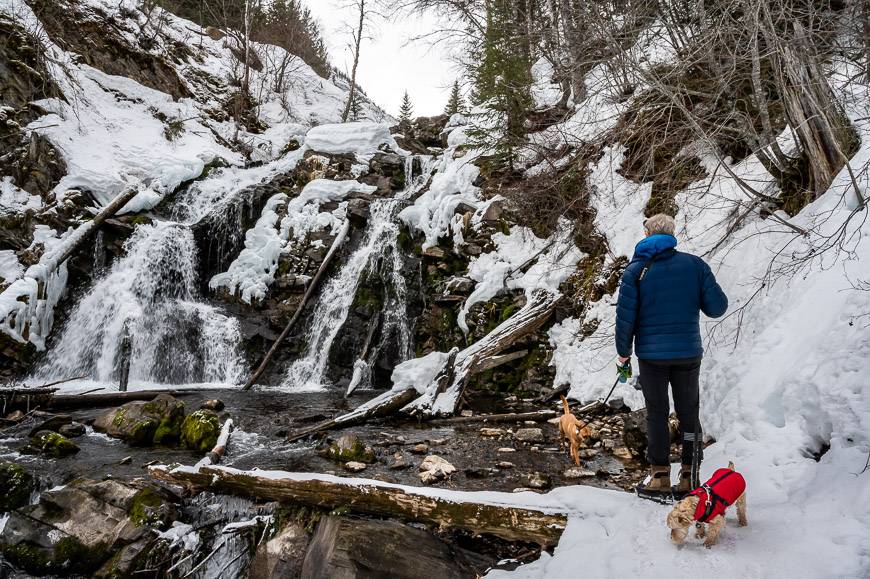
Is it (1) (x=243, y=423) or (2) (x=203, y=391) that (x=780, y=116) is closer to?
(1) (x=243, y=423)

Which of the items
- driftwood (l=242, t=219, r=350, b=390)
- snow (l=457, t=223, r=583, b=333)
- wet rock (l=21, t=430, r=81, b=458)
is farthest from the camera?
driftwood (l=242, t=219, r=350, b=390)

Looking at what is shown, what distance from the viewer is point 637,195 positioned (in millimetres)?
7922

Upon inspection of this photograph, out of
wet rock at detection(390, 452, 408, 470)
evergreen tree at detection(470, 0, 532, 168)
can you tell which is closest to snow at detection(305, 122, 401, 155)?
evergreen tree at detection(470, 0, 532, 168)

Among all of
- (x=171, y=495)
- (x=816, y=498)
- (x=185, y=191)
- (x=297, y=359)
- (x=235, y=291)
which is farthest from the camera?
(x=185, y=191)

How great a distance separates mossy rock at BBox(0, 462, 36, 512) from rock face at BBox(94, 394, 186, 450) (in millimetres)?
1475

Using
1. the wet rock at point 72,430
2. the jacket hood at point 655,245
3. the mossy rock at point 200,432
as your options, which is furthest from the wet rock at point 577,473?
the wet rock at point 72,430

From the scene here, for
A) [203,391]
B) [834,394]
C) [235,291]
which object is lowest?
[203,391]

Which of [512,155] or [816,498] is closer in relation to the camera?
[816,498]

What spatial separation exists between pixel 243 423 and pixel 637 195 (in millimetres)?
7836

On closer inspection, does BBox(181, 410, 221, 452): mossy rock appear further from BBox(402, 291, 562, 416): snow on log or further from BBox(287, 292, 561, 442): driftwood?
BBox(402, 291, 562, 416): snow on log

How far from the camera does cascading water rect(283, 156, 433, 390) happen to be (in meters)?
10.5

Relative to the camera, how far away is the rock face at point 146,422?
19.0ft

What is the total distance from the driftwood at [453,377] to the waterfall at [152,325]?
549cm

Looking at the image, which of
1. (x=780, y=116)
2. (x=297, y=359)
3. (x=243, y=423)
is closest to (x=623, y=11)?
(x=780, y=116)
